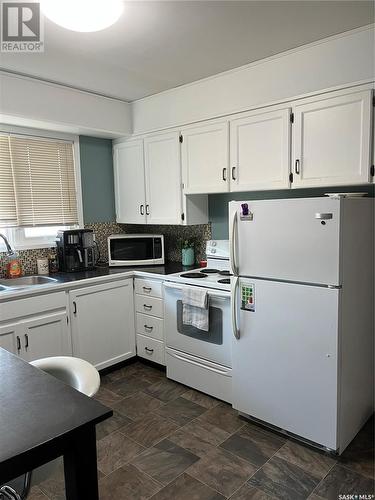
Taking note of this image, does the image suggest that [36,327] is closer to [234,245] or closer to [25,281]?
[25,281]

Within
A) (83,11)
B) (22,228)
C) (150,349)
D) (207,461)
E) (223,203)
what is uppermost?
(83,11)

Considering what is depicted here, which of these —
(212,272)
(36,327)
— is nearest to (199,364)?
(212,272)

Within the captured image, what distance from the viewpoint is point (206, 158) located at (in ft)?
9.66

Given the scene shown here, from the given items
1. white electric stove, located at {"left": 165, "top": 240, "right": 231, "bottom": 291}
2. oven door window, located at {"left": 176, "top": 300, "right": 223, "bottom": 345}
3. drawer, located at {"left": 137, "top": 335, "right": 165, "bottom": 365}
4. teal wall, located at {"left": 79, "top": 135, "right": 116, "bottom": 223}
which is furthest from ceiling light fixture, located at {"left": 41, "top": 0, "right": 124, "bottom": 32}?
drawer, located at {"left": 137, "top": 335, "right": 165, "bottom": 365}

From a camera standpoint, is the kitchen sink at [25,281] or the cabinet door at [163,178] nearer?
the kitchen sink at [25,281]

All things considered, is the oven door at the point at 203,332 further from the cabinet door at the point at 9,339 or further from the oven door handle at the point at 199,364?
the cabinet door at the point at 9,339

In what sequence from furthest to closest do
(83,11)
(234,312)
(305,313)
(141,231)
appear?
(141,231)
(234,312)
(305,313)
(83,11)

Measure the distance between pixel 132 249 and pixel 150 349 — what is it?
95 centimetres

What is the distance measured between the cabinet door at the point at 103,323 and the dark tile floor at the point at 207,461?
1.66 feet

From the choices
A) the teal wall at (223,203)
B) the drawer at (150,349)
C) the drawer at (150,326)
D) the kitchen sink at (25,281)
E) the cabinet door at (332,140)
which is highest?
the cabinet door at (332,140)

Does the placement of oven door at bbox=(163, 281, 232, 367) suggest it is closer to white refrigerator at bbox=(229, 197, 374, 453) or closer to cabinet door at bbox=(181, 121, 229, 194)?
white refrigerator at bbox=(229, 197, 374, 453)

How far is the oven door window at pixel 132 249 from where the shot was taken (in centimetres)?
347

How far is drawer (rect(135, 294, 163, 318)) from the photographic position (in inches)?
122

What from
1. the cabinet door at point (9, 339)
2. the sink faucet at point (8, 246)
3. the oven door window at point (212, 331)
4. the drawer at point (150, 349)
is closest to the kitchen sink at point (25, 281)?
the sink faucet at point (8, 246)
